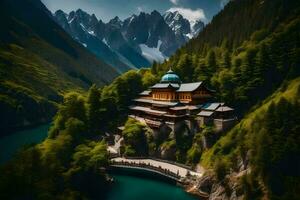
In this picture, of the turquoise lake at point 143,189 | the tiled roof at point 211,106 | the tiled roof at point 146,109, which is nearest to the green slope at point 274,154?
the turquoise lake at point 143,189

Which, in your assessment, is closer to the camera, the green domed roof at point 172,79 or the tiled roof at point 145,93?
the green domed roof at point 172,79

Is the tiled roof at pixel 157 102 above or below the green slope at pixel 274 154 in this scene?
above

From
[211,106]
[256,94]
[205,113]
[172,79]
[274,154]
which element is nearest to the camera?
[274,154]

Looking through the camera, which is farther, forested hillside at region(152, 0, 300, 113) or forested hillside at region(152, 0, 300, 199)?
forested hillside at region(152, 0, 300, 113)

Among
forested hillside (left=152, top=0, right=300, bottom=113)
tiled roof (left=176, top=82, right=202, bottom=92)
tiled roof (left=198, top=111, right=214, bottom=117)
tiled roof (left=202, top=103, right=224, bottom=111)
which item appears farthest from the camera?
tiled roof (left=176, top=82, right=202, bottom=92)

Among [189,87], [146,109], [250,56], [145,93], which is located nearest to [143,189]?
[189,87]

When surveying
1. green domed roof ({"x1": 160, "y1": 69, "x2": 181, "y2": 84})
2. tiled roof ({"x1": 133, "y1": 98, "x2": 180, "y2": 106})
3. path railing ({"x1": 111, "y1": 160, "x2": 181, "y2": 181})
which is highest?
green domed roof ({"x1": 160, "y1": 69, "x2": 181, "y2": 84})

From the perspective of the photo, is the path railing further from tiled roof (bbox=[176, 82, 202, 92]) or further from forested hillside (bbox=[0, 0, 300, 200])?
tiled roof (bbox=[176, 82, 202, 92])

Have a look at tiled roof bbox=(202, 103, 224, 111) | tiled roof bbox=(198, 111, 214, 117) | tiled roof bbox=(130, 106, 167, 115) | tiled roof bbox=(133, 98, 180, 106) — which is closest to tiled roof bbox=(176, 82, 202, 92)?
tiled roof bbox=(133, 98, 180, 106)

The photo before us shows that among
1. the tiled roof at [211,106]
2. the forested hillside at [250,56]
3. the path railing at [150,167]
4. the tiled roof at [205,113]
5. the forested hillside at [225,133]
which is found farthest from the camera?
the forested hillside at [250,56]

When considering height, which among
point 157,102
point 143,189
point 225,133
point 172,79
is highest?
point 172,79

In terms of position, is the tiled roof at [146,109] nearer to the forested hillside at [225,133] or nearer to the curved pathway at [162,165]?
the forested hillside at [225,133]

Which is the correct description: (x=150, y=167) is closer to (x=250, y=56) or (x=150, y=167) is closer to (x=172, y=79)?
(x=172, y=79)
